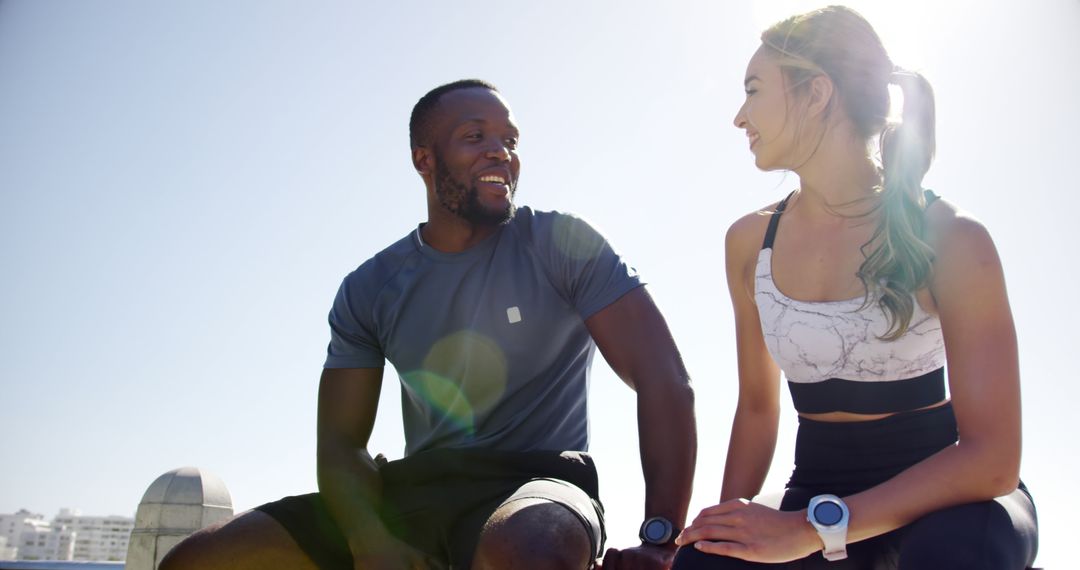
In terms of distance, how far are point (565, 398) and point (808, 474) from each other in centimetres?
120

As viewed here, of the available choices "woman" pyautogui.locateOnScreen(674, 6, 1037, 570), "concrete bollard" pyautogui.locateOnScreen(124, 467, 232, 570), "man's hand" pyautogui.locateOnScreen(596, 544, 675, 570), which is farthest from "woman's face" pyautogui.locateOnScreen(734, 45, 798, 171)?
"concrete bollard" pyautogui.locateOnScreen(124, 467, 232, 570)

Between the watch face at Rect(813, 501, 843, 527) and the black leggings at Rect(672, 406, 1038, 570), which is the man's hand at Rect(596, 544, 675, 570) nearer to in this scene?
the black leggings at Rect(672, 406, 1038, 570)

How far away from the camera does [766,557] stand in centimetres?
226

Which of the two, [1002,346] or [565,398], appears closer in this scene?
[1002,346]

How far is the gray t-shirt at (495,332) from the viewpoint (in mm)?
3582

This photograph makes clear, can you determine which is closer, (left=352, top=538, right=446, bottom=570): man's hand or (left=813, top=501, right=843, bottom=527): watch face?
(left=813, top=501, right=843, bottom=527): watch face

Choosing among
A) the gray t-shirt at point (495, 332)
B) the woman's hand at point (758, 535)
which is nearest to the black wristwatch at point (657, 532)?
the woman's hand at point (758, 535)

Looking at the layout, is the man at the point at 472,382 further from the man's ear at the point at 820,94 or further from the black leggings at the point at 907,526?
the man's ear at the point at 820,94

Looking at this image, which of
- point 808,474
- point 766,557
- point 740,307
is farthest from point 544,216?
point 766,557

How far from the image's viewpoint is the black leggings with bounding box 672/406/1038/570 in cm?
204

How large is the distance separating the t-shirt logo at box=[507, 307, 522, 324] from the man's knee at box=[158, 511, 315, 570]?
1.16m

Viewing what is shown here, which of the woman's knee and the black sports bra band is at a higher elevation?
the black sports bra band

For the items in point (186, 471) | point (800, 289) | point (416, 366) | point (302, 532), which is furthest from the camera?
point (186, 471)

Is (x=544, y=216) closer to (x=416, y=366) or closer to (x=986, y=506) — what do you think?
(x=416, y=366)
